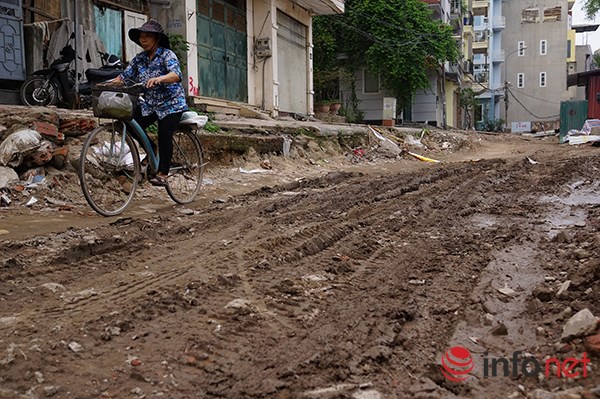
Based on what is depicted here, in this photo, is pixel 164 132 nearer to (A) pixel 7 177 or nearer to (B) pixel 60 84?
(A) pixel 7 177

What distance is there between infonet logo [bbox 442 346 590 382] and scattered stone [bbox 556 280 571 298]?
696 mm

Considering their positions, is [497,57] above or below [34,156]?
above

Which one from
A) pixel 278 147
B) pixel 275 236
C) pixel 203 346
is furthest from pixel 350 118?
pixel 203 346

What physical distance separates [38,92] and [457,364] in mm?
8610

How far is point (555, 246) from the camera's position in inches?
149

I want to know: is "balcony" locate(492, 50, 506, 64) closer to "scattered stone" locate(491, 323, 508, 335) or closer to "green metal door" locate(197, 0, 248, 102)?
"green metal door" locate(197, 0, 248, 102)

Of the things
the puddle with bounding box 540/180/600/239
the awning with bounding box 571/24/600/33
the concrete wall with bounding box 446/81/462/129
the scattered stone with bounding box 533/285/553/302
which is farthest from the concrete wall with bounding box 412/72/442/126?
the awning with bounding box 571/24/600/33

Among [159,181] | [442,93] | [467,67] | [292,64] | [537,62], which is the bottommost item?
[159,181]

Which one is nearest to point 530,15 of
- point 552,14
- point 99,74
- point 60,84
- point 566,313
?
point 552,14

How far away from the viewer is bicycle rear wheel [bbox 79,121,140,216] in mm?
5234

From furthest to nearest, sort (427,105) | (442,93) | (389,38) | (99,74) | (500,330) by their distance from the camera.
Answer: (442,93)
(427,105)
(389,38)
(99,74)
(500,330)

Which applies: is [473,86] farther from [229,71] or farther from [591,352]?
[591,352]

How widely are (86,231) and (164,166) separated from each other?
4.86 ft

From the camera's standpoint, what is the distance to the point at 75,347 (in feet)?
7.03
